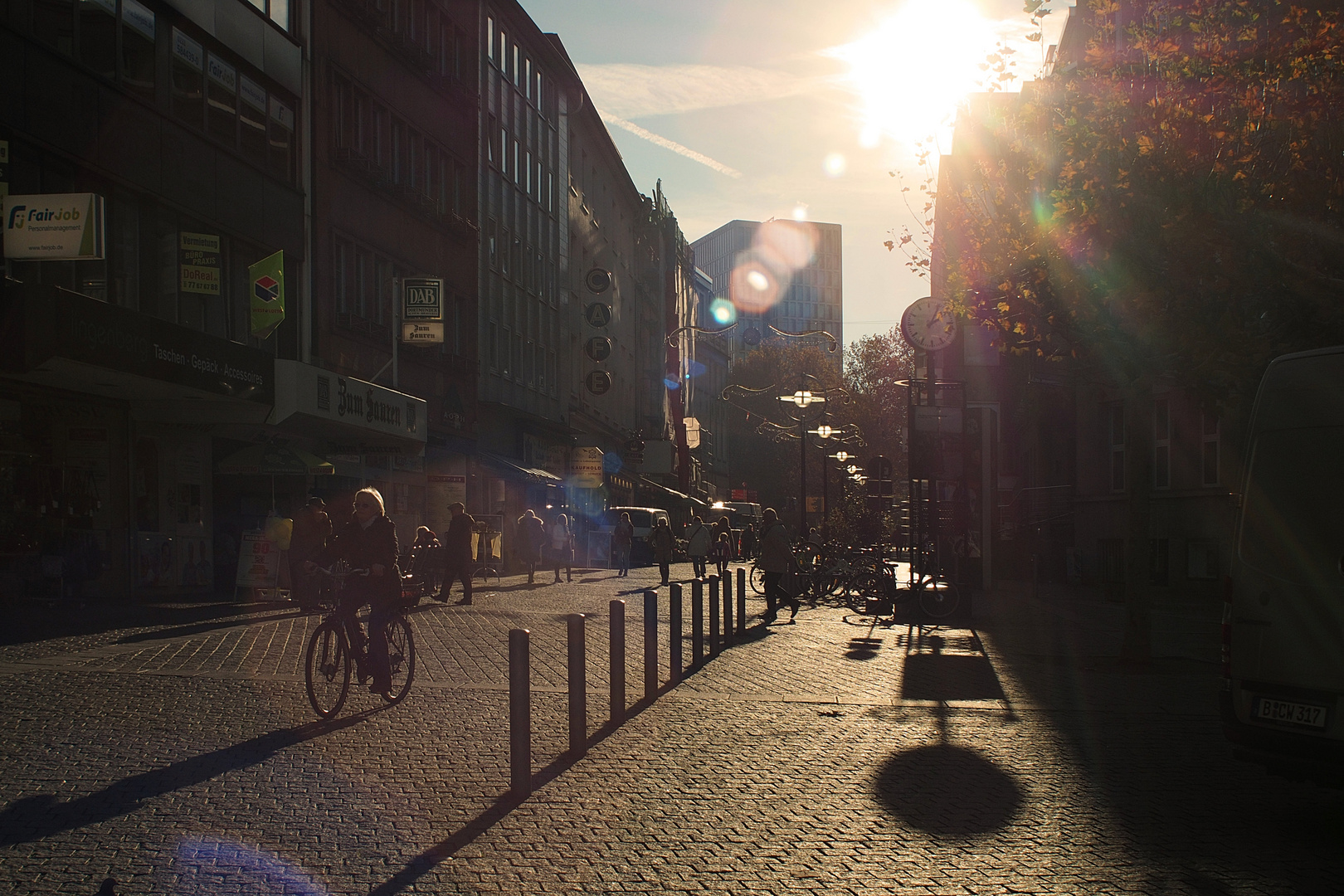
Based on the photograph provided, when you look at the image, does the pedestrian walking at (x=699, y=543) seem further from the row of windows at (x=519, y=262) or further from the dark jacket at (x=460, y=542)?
the row of windows at (x=519, y=262)

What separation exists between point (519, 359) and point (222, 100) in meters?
21.0

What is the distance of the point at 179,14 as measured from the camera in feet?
76.0

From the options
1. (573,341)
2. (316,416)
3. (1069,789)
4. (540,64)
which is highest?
(540,64)

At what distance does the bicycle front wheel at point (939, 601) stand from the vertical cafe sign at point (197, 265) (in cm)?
1293

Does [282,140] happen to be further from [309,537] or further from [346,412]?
[309,537]

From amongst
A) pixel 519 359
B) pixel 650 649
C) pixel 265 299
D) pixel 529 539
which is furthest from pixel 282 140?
pixel 650 649

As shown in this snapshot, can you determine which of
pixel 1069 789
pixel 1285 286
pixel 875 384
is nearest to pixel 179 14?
pixel 1285 286

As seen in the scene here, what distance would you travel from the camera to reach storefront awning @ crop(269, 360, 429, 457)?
80.5 ft

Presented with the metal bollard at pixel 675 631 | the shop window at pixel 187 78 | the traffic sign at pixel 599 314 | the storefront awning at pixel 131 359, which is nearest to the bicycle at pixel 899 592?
the metal bollard at pixel 675 631

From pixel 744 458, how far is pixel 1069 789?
103238 millimetres

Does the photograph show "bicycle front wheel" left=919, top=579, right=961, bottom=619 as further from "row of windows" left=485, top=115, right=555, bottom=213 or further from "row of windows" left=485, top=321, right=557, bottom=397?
A: "row of windows" left=485, top=115, right=555, bottom=213

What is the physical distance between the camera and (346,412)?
88.0ft

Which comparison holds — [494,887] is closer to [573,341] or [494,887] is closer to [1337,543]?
[1337,543]

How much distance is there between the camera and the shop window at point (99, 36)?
20.5 meters
